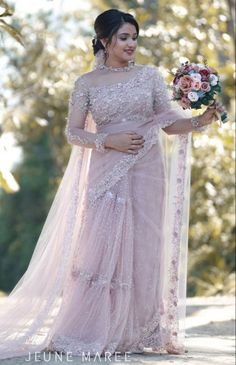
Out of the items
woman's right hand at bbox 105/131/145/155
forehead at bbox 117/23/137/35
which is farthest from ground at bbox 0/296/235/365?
forehead at bbox 117/23/137/35

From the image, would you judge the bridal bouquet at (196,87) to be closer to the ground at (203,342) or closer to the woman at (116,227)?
the woman at (116,227)

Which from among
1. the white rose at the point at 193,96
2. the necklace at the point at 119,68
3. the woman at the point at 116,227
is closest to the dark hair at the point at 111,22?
the woman at the point at 116,227

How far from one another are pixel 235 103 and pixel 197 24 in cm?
301

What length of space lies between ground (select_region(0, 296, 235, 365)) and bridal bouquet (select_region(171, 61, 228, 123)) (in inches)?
57.2

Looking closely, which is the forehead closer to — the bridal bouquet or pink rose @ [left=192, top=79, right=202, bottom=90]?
the bridal bouquet

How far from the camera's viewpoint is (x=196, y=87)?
5.88 meters

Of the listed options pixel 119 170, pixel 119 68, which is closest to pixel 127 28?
pixel 119 68

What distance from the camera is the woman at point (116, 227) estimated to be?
589cm

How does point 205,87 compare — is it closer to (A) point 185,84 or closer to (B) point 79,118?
(A) point 185,84

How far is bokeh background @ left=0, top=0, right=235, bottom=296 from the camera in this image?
11.1 meters

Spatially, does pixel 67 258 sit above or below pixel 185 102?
below

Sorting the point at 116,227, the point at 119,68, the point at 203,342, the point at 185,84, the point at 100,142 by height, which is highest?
the point at 119,68

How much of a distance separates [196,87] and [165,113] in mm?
311

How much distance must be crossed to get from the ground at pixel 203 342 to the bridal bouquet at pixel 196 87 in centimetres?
145
